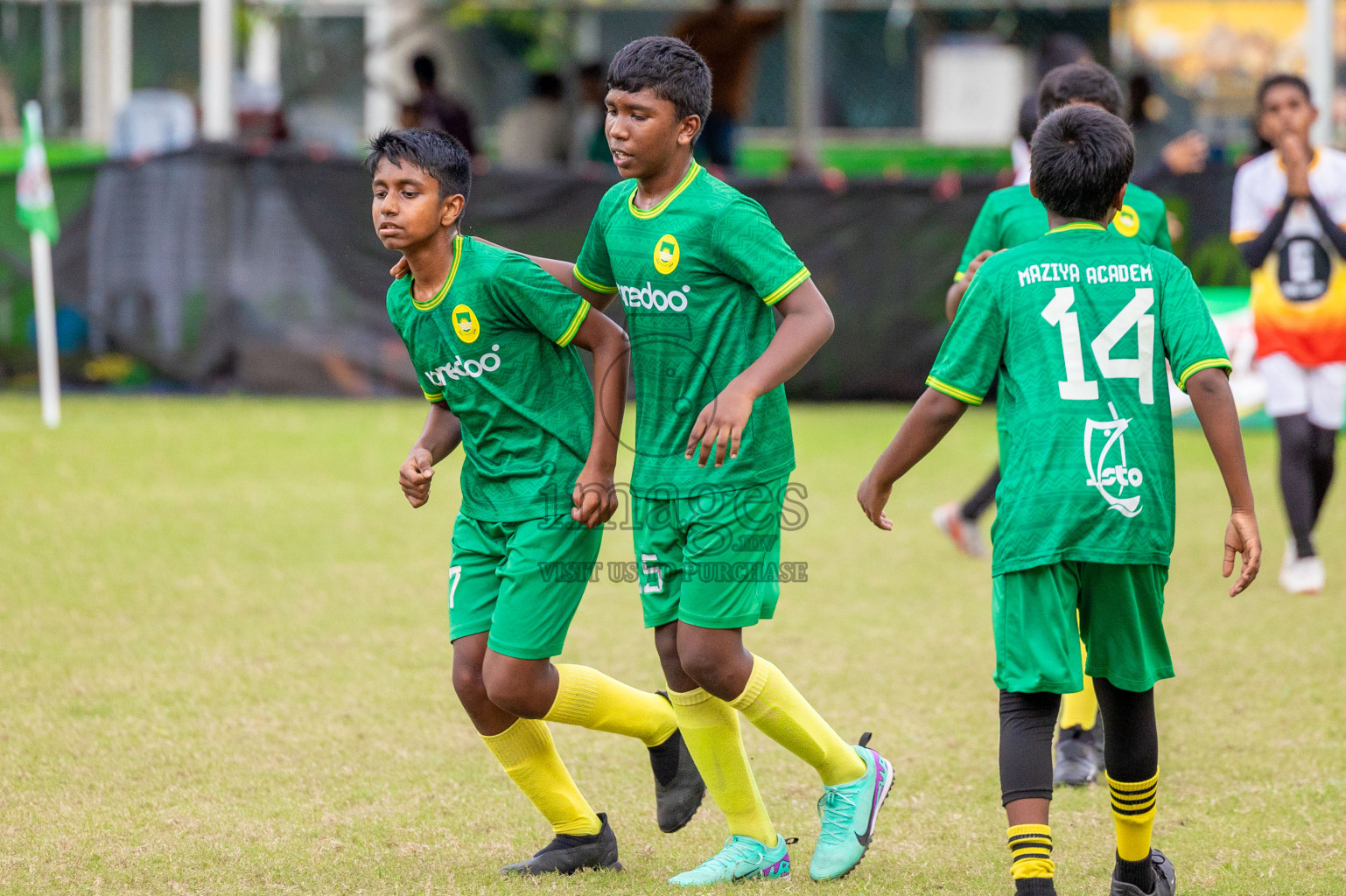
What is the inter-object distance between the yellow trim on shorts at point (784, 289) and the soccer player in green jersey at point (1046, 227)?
3.36 ft

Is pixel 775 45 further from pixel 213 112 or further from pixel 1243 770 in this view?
pixel 1243 770

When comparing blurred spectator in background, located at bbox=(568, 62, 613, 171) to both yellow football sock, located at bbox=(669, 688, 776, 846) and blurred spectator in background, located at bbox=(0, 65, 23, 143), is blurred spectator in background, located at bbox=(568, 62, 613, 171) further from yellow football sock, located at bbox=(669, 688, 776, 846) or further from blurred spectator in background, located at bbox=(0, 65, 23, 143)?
yellow football sock, located at bbox=(669, 688, 776, 846)

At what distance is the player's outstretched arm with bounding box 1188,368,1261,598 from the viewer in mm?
3018

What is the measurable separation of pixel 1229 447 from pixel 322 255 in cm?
976

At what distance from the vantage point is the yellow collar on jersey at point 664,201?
11.2ft

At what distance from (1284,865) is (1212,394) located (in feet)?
4.25

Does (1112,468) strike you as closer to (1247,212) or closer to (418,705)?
(418,705)

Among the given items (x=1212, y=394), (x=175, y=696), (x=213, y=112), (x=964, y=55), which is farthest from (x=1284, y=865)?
(x=964, y=55)

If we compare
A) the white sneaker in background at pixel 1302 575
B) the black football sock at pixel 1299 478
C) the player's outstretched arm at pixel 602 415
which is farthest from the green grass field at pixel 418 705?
the player's outstretched arm at pixel 602 415

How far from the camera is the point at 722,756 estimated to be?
11.6 ft

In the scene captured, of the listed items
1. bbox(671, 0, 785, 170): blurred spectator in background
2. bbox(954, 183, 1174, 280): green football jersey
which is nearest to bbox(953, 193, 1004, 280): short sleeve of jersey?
A: bbox(954, 183, 1174, 280): green football jersey

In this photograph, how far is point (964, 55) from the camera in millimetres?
19031

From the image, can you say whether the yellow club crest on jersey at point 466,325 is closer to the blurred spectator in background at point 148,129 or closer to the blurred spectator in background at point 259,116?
the blurred spectator in background at point 259,116

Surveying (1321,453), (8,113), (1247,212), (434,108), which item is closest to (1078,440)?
(1247,212)
